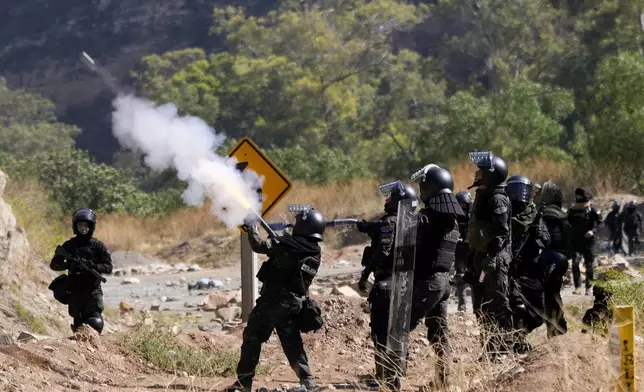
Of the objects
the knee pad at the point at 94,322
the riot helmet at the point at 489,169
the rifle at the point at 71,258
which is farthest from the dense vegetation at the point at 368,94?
the riot helmet at the point at 489,169

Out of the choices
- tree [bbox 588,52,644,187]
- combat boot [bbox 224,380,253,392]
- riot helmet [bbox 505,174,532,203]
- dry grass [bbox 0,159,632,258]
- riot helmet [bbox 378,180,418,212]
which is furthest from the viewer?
dry grass [bbox 0,159,632,258]

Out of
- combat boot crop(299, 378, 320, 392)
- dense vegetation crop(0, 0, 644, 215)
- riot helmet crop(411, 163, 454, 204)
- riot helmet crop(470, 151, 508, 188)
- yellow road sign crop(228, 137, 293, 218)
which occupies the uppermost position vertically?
dense vegetation crop(0, 0, 644, 215)

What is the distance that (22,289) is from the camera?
14.0 m

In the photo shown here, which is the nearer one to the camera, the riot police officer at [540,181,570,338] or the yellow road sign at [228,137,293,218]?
the riot police officer at [540,181,570,338]

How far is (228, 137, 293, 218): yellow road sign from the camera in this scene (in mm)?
10539

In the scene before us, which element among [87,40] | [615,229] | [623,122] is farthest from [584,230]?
[87,40]

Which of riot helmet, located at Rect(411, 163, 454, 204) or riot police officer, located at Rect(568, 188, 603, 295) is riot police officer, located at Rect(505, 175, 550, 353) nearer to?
riot helmet, located at Rect(411, 163, 454, 204)

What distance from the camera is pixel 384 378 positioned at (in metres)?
7.91

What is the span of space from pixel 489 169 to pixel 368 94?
5226cm

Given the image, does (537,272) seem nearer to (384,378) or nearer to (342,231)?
(384,378)

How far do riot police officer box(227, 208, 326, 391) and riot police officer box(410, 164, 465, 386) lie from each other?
88 cm

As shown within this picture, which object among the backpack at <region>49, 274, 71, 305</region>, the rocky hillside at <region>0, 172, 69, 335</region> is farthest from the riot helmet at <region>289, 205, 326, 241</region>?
the rocky hillside at <region>0, 172, 69, 335</region>

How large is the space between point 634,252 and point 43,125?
4851cm

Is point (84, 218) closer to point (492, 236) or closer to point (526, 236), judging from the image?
point (492, 236)
